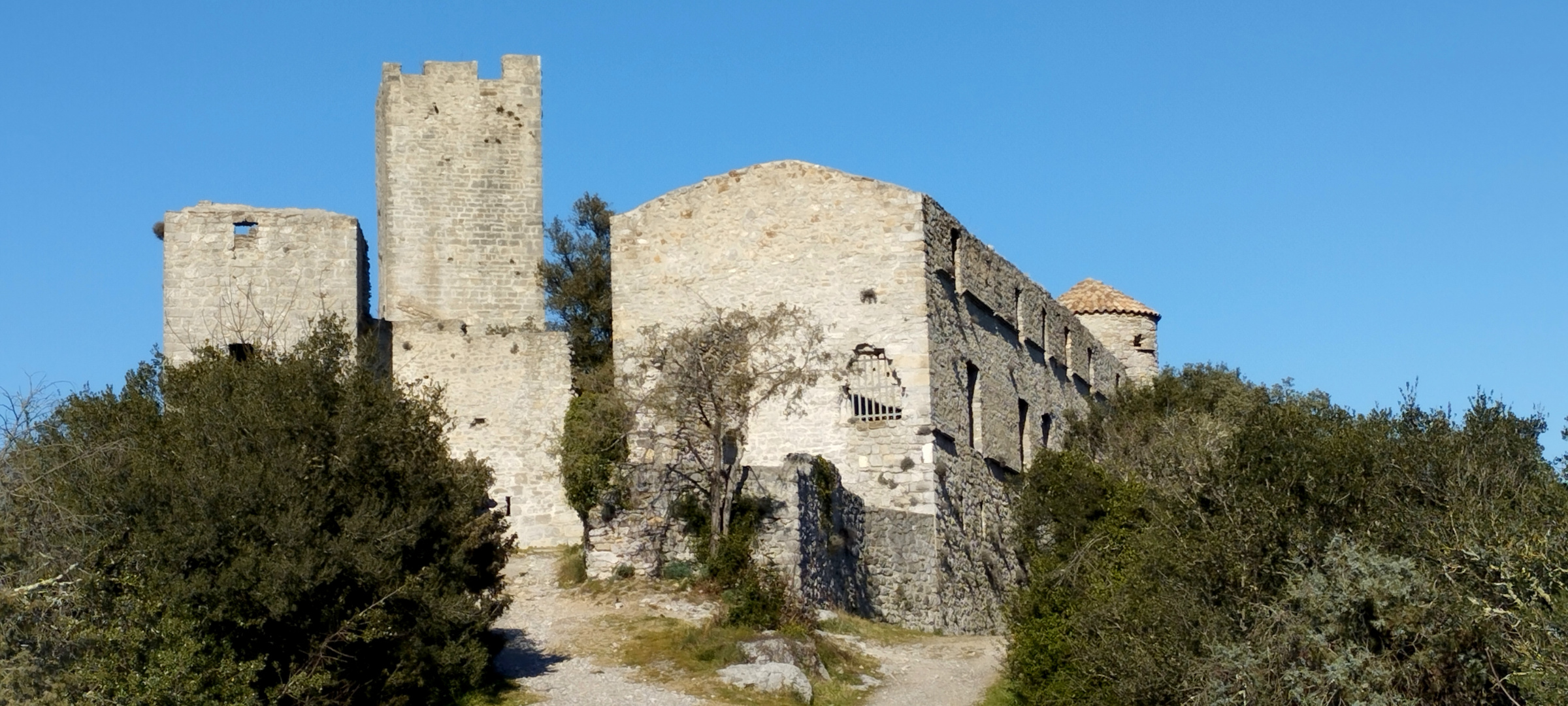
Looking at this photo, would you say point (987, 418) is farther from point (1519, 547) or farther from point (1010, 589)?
point (1519, 547)

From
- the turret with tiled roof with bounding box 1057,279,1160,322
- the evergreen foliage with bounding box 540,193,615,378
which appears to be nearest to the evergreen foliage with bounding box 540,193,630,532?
the evergreen foliage with bounding box 540,193,615,378

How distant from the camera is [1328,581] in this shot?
2069 centimetres

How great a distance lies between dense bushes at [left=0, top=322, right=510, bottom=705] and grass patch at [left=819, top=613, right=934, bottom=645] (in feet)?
17.2

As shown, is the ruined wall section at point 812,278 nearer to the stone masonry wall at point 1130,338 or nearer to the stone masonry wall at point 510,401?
the stone masonry wall at point 510,401

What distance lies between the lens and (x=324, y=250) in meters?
35.2

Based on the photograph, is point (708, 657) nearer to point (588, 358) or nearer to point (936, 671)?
point (936, 671)

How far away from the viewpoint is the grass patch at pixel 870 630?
27953 millimetres

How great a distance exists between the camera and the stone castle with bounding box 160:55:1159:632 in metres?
32.0

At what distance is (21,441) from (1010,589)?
18.4 metres

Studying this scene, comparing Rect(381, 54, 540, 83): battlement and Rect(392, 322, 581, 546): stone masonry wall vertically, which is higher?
Rect(381, 54, 540, 83): battlement

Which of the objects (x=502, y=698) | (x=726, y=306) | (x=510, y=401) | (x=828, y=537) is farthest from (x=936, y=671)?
(x=510, y=401)

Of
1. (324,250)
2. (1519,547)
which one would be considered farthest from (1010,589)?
(1519,547)

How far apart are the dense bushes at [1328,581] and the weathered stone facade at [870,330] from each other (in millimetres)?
4654

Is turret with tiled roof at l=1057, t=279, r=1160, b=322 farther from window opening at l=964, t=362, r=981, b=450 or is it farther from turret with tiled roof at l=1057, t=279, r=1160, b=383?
window opening at l=964, t=362, r=981, b=450
